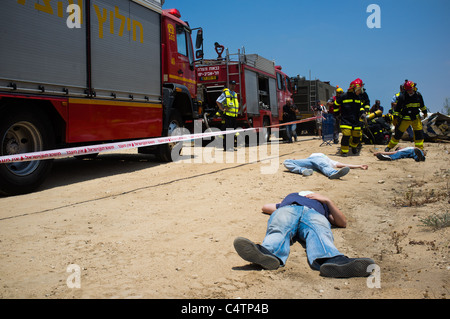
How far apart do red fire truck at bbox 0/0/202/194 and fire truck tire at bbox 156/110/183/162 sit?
40 millimetres

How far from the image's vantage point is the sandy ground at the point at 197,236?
111 inches

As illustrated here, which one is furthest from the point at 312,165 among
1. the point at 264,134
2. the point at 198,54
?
the point at 264,134

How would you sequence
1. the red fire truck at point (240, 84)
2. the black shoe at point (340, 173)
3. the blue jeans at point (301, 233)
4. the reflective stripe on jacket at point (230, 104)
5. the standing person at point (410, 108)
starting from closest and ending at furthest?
the blue jeans at point (301, 233) < the black shoe at point (340, 173) < the standing person at point (410, 108) < the reflective stripe on jacket at point (230, 104) < the red fire truck at point (240, 84)

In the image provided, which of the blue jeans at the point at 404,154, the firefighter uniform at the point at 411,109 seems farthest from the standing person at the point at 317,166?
the firefighter uniform at the point at 411,109

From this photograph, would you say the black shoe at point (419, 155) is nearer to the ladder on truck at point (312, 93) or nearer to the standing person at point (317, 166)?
the standing person at point (317, 166)

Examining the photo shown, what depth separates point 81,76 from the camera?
678 cm

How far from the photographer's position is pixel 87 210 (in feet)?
16.5

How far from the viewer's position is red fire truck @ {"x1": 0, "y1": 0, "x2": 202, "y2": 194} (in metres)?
5.67

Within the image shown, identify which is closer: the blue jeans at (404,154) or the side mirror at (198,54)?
the blue jeans at (404,154)

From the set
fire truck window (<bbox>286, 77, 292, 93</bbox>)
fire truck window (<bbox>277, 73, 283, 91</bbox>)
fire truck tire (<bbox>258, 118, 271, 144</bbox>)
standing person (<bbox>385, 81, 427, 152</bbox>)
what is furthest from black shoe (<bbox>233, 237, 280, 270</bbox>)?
fire truck window (<bbox>286, 77, 292, 93</bbox>)

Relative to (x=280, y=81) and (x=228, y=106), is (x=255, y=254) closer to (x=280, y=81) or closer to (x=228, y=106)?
(x=228, y=106)

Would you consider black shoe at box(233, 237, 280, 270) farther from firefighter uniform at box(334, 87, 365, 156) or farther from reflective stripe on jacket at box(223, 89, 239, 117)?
reflective stripe on jacket at box(223, 89, 239, 117)

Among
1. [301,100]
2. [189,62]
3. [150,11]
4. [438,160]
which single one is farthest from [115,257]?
[301,100]
